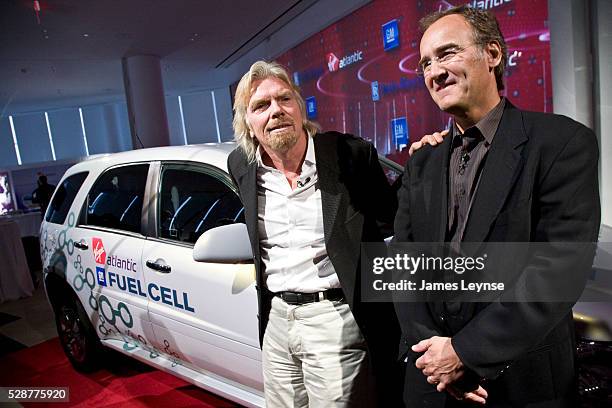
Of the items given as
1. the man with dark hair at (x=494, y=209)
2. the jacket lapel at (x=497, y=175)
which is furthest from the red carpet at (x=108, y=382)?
the jacket lapel at (x=497, y=175)

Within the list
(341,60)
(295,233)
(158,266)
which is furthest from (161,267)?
(341,60)

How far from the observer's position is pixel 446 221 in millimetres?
1070

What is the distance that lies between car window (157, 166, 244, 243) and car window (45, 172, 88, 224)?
1074 mm

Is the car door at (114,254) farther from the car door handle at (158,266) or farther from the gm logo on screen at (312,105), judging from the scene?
the gm logo on screen at (312,105)

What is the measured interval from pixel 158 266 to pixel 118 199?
74 cm

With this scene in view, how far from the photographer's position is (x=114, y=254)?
8.61 feet

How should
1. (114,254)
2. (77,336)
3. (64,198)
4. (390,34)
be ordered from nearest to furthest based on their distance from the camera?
(114,254), (77,336), (64,198), (390,34)

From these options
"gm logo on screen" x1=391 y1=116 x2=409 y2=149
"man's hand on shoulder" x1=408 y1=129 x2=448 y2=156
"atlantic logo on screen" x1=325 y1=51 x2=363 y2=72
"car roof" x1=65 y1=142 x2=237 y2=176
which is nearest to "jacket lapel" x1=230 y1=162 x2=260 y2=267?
"car roof" x1=65 y1=142 x2=237 y2=176

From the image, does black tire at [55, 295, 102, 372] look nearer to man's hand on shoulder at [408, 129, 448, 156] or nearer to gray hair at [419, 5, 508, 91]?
man's hand on shoulder at [408, 129, 448, 156]

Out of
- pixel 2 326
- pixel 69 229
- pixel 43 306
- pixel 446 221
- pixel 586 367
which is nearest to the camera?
pixel 446 221

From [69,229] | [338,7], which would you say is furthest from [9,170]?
[69,229]

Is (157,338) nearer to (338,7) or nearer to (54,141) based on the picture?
(338,7)

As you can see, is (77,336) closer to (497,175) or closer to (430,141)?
(430,141)

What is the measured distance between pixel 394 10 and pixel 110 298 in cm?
471
